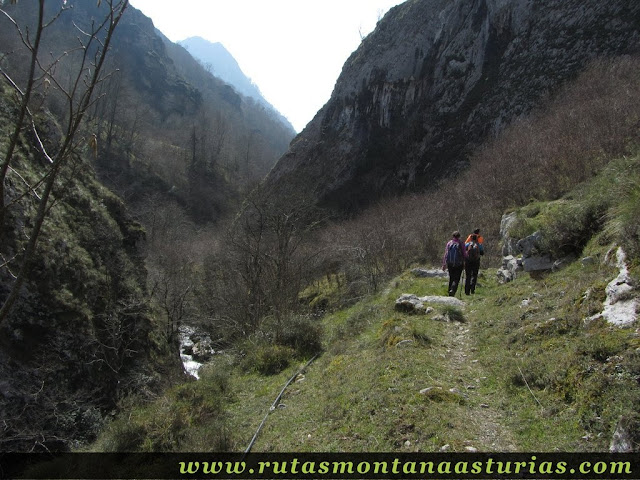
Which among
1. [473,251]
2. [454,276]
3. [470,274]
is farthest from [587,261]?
[454,276]

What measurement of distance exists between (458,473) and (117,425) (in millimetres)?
5513

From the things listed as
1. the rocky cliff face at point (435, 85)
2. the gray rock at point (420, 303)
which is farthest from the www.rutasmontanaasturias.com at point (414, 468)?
the rocky cliff face at point (435, 85)

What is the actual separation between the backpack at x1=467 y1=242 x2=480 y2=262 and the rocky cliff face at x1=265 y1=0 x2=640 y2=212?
14.1 m

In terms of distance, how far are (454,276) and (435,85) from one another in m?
38.8

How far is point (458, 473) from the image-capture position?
3494 mm

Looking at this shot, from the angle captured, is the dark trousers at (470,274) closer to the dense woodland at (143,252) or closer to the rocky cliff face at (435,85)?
the dense woodland at (143,252)

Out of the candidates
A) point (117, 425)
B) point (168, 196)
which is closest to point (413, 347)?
point (117, 425)

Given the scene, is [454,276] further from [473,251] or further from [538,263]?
[538,263]

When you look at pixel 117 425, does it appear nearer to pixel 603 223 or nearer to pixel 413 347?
pixel 413 347

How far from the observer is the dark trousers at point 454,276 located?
9.81 m

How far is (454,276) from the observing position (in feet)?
32.8

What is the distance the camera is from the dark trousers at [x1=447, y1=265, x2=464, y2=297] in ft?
32.2

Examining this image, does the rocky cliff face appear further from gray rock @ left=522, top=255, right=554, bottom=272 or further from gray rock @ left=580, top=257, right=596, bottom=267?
gray rock @ left=580, top=257, right=596, bottom=267

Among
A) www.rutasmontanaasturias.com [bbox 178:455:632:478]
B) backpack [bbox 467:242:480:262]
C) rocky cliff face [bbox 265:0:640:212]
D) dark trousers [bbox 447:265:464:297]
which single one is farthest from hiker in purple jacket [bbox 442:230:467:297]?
rocky cliff face [bbox 265:0:640:212]
